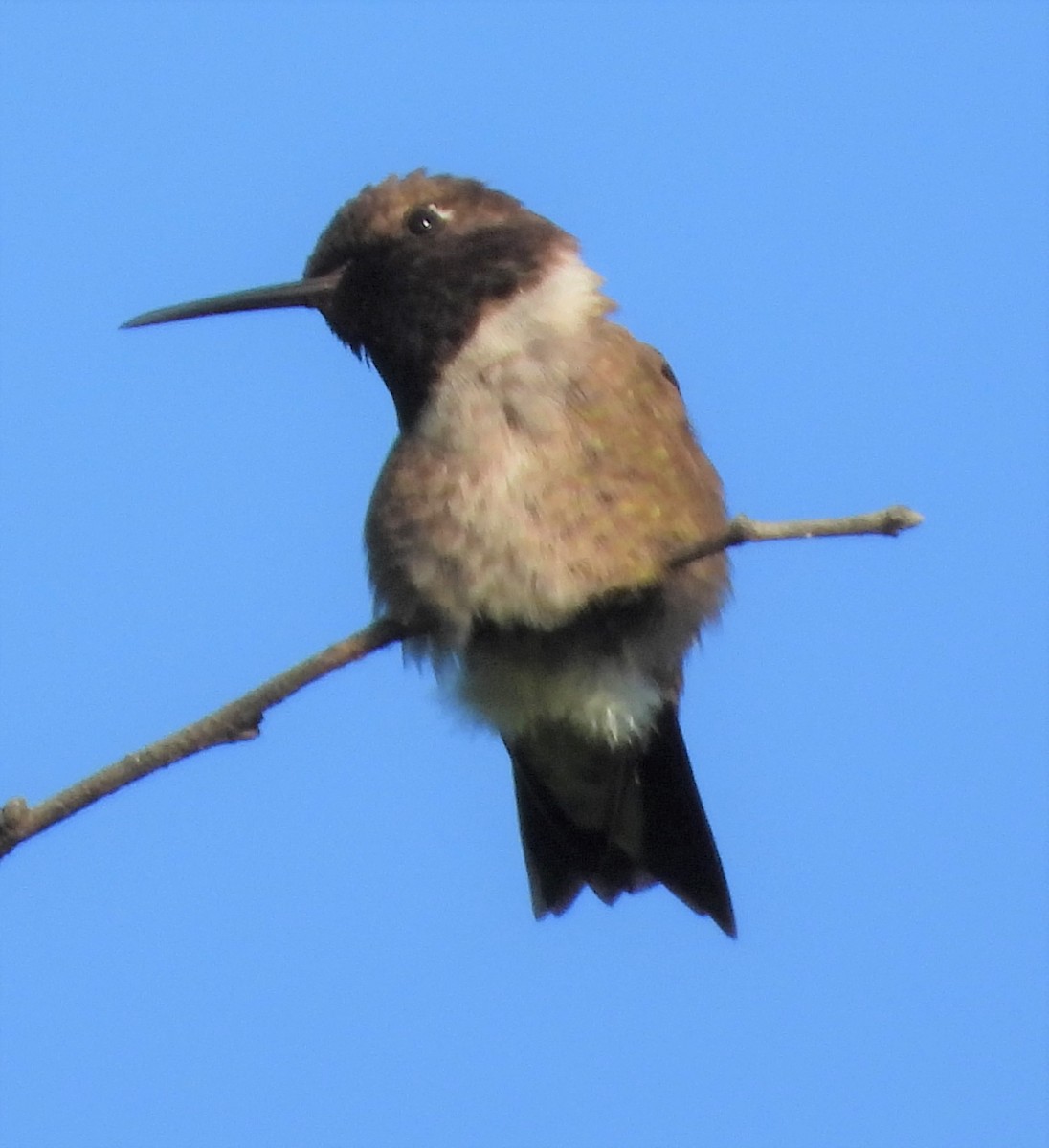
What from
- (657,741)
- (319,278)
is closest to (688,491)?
(657,741)

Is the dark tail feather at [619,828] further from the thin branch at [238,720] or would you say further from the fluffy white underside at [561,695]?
the thin branch at [238,720]

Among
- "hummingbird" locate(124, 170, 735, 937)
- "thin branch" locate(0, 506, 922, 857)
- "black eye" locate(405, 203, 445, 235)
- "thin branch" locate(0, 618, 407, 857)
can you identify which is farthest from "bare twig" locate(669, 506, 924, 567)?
"black eye" locate(405, 203, 445, 235)

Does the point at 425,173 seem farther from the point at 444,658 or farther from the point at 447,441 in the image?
the point at 444,658

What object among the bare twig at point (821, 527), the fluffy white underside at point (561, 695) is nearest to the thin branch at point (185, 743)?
the bare twig at point (821, 527)

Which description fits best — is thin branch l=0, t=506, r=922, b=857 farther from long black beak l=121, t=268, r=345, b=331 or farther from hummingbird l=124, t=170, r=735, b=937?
long black beak l=121, t=268, r=345, b=331

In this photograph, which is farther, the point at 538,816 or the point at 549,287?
the point at 538,816

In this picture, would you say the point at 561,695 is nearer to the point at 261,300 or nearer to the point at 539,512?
the point at 539,512
